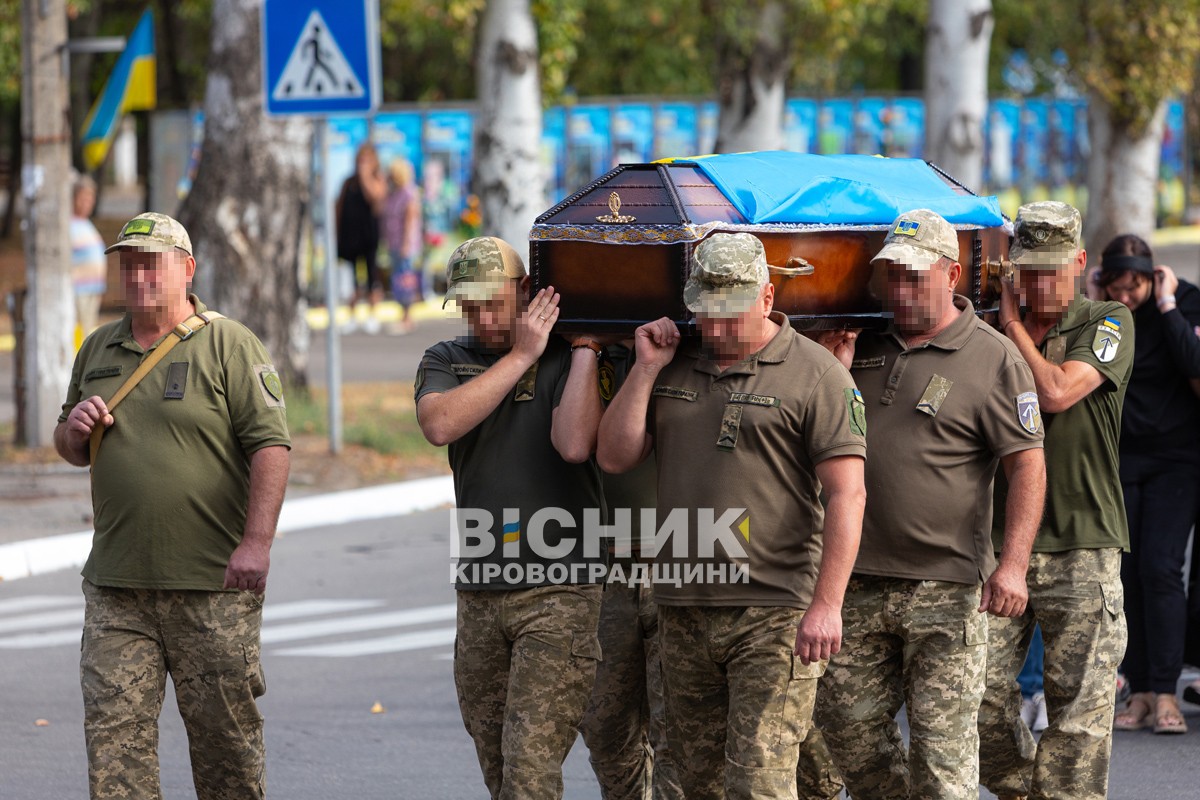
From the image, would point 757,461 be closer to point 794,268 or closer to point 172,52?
point 794,268

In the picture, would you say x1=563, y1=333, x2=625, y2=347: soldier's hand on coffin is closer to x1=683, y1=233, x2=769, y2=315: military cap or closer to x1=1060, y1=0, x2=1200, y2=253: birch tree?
x1=683, y1=233, x2=769, y2=315: military cap

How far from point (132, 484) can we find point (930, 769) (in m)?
2.37

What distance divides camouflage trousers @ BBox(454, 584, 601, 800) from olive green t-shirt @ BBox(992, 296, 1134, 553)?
1.40 m

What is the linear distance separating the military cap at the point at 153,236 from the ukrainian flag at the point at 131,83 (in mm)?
10621

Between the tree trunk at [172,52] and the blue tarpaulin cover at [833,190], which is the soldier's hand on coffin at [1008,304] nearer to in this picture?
the blue tarpaulin cover at [833,190]

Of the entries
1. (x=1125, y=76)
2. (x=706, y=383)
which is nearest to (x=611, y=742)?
(x=706, y=383)

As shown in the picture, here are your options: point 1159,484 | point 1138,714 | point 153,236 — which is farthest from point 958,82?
point 153,236

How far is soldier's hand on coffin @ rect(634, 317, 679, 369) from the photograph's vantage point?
4.64 metres

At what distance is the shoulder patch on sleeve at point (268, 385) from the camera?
16.9ft

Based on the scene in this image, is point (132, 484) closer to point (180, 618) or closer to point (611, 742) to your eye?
point (180, 618)

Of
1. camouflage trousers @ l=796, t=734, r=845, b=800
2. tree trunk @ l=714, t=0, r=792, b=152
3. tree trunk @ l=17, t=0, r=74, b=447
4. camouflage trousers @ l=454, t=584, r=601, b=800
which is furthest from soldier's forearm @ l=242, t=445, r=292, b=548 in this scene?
tree trunk @ l=714, t=0, r=792, b=152

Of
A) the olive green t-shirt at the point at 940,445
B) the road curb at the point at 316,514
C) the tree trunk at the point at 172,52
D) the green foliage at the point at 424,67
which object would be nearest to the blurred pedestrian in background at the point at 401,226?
the green foliage at the point at 424,67

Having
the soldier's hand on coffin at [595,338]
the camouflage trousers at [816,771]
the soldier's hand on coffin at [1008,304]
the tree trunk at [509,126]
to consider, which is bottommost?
the camouflage trousers at [816,771]

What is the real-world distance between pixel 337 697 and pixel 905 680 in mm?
3169
